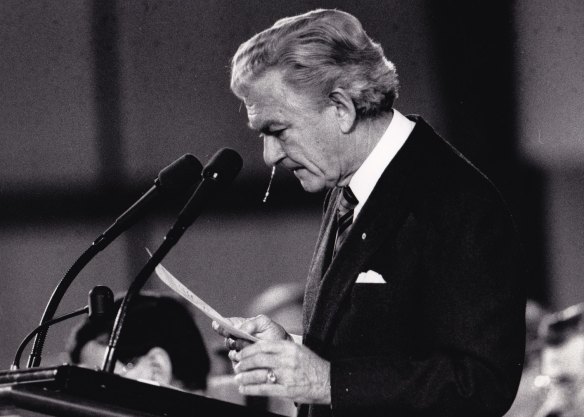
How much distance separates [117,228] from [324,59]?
0.45 metres

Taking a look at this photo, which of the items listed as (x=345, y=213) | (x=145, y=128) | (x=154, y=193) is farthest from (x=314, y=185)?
(x=145, y=128)

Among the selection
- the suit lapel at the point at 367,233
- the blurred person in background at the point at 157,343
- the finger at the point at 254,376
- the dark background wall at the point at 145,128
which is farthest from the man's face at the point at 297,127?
the blurred person in background at the point at 157,343

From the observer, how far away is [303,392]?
125cm

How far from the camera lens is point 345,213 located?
162cm

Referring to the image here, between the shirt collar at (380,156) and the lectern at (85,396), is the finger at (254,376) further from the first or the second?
the shirt collar at (380,156)

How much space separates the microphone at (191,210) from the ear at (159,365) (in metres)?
1.58

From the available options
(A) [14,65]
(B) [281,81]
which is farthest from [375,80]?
(A) [14,65]

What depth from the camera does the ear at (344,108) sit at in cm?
154

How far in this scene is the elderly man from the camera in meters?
1.30

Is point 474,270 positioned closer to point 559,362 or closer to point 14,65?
point 559,362

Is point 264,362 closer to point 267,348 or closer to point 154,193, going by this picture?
point 267,348

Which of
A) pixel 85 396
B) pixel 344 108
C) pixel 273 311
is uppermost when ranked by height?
pixel 344 108

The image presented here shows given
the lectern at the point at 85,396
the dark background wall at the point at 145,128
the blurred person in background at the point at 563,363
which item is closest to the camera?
the lectern at the point at 85,396

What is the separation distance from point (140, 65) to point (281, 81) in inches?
58.3
